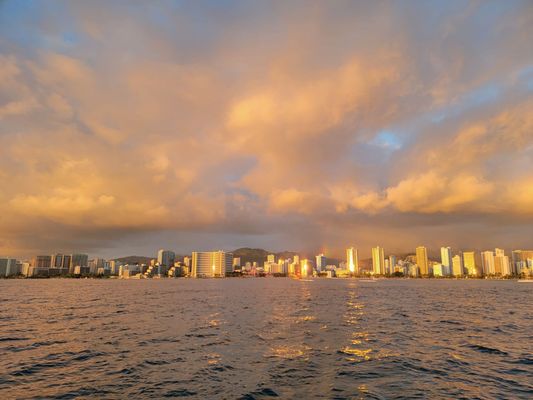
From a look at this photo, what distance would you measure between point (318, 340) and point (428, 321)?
28144 mm

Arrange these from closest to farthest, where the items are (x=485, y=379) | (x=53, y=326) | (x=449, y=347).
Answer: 1. (x=485, y=379)
2. (x=449, y=347)
3. (x=53, y=326)

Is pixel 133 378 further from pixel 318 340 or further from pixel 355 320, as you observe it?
pixel 355 320

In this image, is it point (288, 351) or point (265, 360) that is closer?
point (265, 360)

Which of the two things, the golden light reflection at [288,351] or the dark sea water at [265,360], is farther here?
the golden light reflection at [288,351]

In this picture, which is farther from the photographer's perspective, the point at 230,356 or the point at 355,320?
the point at 355,320

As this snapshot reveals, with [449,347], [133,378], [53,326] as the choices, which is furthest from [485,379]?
[53,326]

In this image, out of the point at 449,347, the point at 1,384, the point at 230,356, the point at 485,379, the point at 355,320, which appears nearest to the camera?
the point at 1,384

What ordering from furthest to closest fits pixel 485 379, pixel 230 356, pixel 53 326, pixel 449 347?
pixel 53 326
pixel 449 347
pixel 230 356
pixel 485 379

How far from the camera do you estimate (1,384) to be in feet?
76.8

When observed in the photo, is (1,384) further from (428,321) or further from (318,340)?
(428,321)

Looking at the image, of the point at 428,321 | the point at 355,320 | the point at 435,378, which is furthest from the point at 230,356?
the point at 428,321

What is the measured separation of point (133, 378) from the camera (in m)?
24.5

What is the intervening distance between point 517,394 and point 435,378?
4.92 metres

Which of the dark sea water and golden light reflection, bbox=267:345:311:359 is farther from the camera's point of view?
golden light reflection, bbox=267:345:311:359
